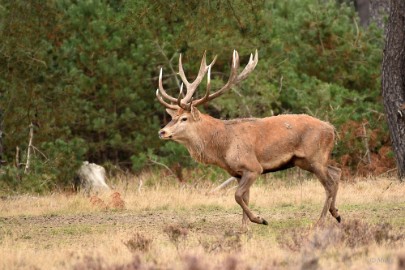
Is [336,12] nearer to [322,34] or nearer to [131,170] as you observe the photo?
[322,34]

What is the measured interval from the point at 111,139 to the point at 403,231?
1415 centimetres

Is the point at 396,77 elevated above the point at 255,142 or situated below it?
above

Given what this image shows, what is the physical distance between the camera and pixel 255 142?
42.5ft

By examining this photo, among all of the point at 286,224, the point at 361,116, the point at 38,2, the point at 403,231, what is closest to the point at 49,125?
the point at 38,2

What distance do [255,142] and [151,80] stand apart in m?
A: 12.1

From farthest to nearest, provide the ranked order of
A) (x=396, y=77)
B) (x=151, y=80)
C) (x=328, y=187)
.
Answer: (x=151, y=80) < (x=396, y=77) < (x=328, y=187)

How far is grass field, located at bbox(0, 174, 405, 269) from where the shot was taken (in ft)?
30.4

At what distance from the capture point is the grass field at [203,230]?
30.4 feet

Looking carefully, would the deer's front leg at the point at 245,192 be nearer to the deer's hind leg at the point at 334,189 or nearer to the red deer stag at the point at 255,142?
the red deer stag at the point at 255,142

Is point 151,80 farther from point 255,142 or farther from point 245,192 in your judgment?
point 245,192

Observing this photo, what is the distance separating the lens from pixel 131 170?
2516 centimetres

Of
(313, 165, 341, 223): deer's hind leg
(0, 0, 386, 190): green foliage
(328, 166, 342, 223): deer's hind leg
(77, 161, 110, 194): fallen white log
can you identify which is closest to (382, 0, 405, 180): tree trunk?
(0, 0, 386, 190): green foliage

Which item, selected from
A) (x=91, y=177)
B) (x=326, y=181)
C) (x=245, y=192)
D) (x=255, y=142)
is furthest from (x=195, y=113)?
(x=91, y=177)

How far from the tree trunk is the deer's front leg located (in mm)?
5511
